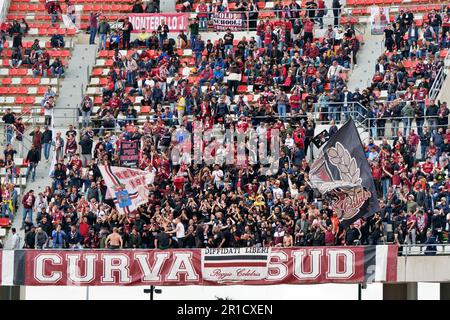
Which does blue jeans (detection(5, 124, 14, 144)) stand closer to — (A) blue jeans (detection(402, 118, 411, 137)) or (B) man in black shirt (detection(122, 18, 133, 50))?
(B) man in black shirt (detection(122, 18, 133, 50))

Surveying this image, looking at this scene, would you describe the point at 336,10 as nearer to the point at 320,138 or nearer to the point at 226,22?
the point at 226,22

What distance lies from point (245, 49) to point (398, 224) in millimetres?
12504

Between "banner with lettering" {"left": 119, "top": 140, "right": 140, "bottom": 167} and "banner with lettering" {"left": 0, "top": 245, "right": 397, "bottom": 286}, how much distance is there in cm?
526

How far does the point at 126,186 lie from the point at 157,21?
45.6 feet

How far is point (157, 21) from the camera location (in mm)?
42781

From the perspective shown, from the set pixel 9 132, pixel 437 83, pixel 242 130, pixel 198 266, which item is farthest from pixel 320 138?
pixel 9 132

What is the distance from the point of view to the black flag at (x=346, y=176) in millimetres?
27656

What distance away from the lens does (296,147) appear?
31922 mm

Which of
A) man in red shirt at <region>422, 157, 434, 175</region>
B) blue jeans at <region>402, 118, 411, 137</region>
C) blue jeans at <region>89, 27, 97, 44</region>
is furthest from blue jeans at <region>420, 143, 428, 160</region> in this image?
blue jeans at <region>89, 27, 97, 44</region>

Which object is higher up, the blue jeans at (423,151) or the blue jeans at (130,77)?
the blue jeans at (130,77)

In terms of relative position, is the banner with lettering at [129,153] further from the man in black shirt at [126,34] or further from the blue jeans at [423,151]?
the man in black shirt at [126,34]

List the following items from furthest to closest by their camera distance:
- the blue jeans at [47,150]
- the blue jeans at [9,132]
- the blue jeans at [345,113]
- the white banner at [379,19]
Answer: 1. the white banner at [379,19]
2. the blue jeans at [9,132]
3. the blue jeans at [47,150]
4. the blue jeans at [345,113]

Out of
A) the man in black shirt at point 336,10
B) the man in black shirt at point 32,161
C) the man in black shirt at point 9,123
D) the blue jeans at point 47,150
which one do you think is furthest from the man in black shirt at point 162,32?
the man in black shirt at point 32,161

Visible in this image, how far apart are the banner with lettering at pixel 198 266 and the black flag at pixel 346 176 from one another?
132cm
